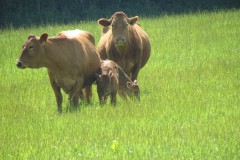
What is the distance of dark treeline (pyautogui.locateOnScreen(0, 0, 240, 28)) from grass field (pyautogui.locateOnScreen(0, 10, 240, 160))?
490 inches

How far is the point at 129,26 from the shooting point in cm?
1658

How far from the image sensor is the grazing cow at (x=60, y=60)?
43.0ft

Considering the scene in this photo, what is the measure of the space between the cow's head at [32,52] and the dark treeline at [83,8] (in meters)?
19.0

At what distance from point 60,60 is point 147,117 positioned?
82.9 inches

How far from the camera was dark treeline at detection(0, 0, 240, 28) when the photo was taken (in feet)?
109

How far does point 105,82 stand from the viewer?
13547 mm

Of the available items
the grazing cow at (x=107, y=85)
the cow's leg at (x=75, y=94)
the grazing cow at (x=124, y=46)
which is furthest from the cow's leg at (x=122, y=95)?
the cow's leg at (x=75, y=94)

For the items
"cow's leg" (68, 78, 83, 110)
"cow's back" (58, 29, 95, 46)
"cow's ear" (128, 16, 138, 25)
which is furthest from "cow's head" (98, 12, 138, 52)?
"cow's leg" (68, 78, 83, 110)

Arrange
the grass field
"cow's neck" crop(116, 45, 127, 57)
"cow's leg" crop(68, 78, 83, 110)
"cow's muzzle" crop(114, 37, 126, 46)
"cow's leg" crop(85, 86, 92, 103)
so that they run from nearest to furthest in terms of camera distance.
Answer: the grass field
"cow's leg" crop(68, 78, 83, 110)
"cow's leg" crop(85, 86, 92, 103)
"cow's muzzle" crop(114, 37, 126, 46)
"cow's neck" crop(116, 45, 127, 57)

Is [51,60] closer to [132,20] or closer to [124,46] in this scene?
[124,46]

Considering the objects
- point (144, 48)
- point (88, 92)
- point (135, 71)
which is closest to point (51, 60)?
point (88, 92)

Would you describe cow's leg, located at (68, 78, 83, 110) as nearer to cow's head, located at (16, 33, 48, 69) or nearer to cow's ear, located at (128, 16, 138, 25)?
cow's head, located at (16, 33, 48, 69)

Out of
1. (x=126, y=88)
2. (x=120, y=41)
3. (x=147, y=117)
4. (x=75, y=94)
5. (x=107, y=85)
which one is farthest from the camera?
(x=120, y=41)

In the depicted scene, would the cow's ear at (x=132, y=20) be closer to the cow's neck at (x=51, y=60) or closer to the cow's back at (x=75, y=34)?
the cow's back at (x=75, y=34)
